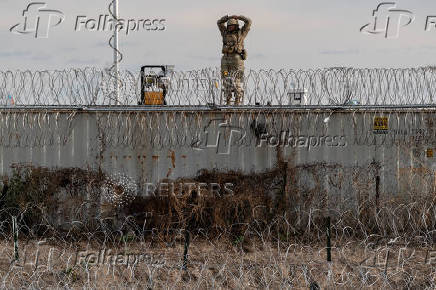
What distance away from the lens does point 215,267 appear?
9648mm

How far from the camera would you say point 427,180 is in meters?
12.1

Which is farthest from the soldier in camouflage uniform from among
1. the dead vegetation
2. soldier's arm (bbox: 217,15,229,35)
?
the dead vegetation

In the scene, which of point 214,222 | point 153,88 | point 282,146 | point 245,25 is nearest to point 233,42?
point 245,25

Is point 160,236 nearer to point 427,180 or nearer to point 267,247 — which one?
point 267,247

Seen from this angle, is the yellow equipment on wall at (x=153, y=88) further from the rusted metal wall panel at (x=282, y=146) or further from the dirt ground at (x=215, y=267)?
the dirt ground at (x=215, y=267)

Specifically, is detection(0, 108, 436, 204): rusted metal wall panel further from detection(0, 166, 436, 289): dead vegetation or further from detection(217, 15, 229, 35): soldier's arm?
detection(217, 15, 229, 35): soldier's arm

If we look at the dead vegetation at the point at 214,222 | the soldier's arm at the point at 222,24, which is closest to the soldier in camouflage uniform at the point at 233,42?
the soldier's arm at the point at 222,24

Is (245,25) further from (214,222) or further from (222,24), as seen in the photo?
(214,222)

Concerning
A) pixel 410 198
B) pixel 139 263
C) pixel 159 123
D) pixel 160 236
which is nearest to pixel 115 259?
pixel 139 263

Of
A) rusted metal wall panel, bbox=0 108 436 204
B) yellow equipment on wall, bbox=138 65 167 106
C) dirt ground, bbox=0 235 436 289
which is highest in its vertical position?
yellow equipment on wall, bbox=138 65 167 106

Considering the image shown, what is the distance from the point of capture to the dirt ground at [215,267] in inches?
354

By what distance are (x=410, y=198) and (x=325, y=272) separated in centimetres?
353

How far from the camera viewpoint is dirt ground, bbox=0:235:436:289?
29.5ft

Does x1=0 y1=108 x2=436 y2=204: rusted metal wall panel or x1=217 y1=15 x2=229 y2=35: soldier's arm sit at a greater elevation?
x1=217 y1=15 x2=229 y2=35: soldier's arm
